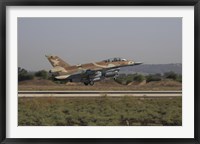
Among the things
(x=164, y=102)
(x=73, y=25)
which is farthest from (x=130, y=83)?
(x=73, y=25)

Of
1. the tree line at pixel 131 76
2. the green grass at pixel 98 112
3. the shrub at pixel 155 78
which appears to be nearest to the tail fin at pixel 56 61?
the tree line at pixel 131 76

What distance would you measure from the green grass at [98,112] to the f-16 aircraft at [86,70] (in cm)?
25

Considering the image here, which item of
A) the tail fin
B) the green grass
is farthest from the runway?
the tail fin

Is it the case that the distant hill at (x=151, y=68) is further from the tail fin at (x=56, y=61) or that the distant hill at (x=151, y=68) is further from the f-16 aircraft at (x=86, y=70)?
the tail fin at (x=56, y=61)

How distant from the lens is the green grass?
7770 millimetres

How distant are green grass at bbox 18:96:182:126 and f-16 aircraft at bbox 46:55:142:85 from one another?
250 millimetres

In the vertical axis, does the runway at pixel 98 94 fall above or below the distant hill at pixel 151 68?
below

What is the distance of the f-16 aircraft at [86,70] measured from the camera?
7.80 metres

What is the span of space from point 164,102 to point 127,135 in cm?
59

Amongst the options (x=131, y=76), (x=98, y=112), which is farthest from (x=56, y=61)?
(x=131, y=76)

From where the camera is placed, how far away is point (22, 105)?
25.5 feet

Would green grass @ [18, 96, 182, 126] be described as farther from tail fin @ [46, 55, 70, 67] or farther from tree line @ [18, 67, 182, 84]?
tail fin @ [46, 55, 70, 67]

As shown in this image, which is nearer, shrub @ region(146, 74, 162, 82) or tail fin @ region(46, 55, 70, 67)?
tail fin @ region(46, 55, 70, 67)

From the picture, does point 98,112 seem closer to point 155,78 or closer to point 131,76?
point 131,76
